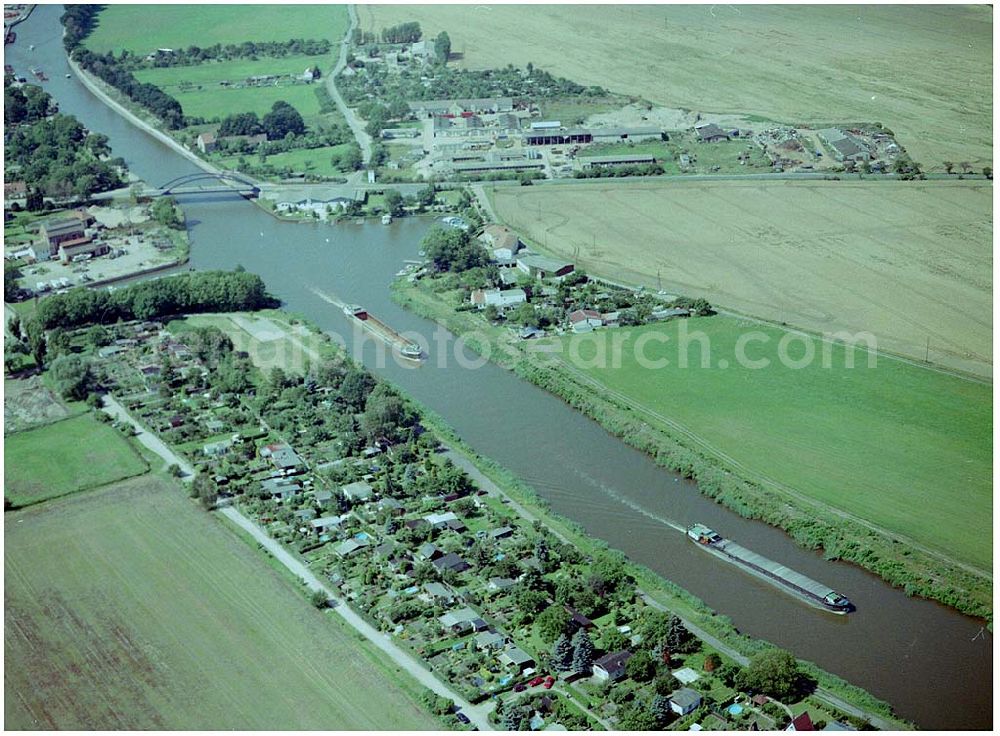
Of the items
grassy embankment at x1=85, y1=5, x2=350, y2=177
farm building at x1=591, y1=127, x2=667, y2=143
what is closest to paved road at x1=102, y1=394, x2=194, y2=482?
grassy embankment at x1=85, y1=5, x2=350, y2=177

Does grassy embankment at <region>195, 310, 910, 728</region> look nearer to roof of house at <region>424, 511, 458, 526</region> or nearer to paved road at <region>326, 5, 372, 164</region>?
roof of house at <region>424, 511, 458, 526</region>

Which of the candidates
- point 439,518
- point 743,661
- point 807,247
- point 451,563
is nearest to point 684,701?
point 743,661

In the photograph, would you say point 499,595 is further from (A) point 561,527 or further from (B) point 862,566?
(B) point 862,566

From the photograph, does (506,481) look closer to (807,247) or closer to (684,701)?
(684,701)

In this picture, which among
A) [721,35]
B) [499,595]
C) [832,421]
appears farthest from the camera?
[721,35]

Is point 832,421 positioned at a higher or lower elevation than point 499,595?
higher

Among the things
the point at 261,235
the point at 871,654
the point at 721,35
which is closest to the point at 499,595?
the point at 871,654
